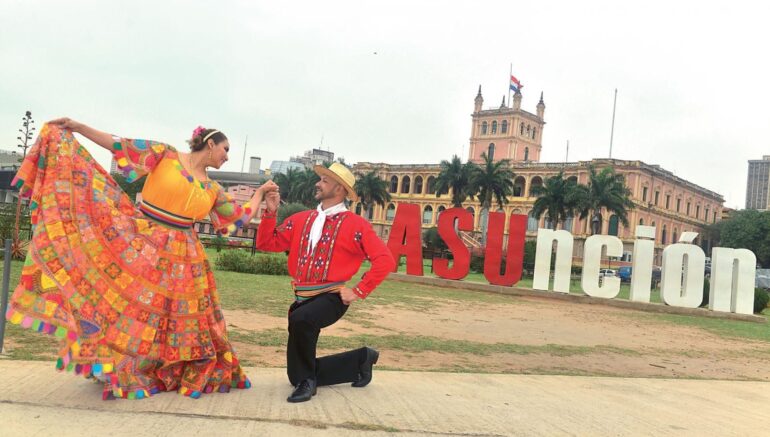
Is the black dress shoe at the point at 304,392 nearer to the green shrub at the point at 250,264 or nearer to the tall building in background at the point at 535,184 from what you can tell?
the green shrub at the point at 250,264

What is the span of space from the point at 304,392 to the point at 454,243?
1687cm

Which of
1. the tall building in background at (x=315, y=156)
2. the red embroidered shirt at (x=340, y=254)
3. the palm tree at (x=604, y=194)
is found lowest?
the red embroidered shirt at (x=340, y=254)

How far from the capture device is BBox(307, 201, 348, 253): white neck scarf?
13.9 feet

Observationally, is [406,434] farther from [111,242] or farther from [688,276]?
[688,276]

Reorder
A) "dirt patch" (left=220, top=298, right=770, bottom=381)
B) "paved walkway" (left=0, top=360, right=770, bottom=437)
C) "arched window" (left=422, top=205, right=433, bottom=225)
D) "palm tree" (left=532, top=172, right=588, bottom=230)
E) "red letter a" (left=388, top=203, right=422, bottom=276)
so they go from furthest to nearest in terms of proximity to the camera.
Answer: "arched window" (left=422, top=205, right=433, bottom=225) → "palm tree" (left=532, top=172, right=588, bottom=230) → "red letter a" (left=388, top=203, right=422, bottom=276) → "dirt patch" (left=220, top=298, right=770, bottom=381) → "paved walkway" (left=0, top=360, right=770, bottom=437)

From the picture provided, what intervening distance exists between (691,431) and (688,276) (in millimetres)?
14838

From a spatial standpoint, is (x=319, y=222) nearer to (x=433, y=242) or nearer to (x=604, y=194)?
(x=433, y=242)

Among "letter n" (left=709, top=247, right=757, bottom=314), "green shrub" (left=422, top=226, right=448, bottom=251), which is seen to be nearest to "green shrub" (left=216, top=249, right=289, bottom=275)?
"letter n" (left=709, top=247, right=757, bottom=314)

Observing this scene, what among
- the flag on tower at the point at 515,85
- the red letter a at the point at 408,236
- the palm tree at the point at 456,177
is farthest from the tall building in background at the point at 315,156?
the red letter a at the point at 408,236

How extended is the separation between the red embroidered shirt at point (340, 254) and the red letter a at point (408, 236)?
1656 cm

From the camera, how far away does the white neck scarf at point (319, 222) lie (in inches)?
167

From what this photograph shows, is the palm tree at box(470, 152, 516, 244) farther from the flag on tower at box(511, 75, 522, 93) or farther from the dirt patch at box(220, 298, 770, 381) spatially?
the dirt patch at box(220, 298, 770, 381)

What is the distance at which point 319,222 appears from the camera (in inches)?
168

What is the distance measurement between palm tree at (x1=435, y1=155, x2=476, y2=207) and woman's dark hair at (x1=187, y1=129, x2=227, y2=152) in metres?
50.7
